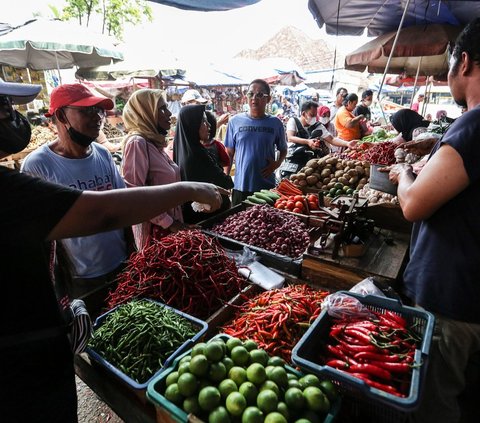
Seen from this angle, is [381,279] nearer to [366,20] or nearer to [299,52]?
[366,20]

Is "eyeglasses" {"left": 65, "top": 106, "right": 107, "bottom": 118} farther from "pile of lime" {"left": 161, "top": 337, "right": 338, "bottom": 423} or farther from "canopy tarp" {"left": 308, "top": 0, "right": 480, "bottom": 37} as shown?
"canopy tarp" {"left": 308, "top": 0, "right": 480, "bottom": 37}

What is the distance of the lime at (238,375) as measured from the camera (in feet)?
4.44

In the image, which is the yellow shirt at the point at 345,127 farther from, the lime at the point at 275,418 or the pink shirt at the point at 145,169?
the lime at the point at 275,418

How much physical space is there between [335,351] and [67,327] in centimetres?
129

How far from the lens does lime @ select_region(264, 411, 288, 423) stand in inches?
46.0

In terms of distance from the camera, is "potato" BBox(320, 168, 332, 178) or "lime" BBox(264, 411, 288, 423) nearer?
"lime" BBox(264, 411, 288, 423)

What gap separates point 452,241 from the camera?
167 centimetres

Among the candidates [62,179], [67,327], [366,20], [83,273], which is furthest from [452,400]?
[366,20]

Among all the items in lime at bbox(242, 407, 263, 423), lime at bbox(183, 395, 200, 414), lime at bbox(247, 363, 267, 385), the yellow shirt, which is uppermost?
the yellow shirt

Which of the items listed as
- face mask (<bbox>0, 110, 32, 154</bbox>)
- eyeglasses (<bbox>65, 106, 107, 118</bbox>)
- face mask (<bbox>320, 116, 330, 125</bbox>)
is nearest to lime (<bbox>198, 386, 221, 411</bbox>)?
face mask (<bbox>0, 110, 32, 154</bbox>)

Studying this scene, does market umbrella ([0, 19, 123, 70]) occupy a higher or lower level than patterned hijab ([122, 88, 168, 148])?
higher

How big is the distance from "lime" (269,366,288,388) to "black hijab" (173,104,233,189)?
2.96m

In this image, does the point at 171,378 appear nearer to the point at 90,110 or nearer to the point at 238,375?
the point at 238,375

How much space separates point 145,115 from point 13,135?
6.53ft
